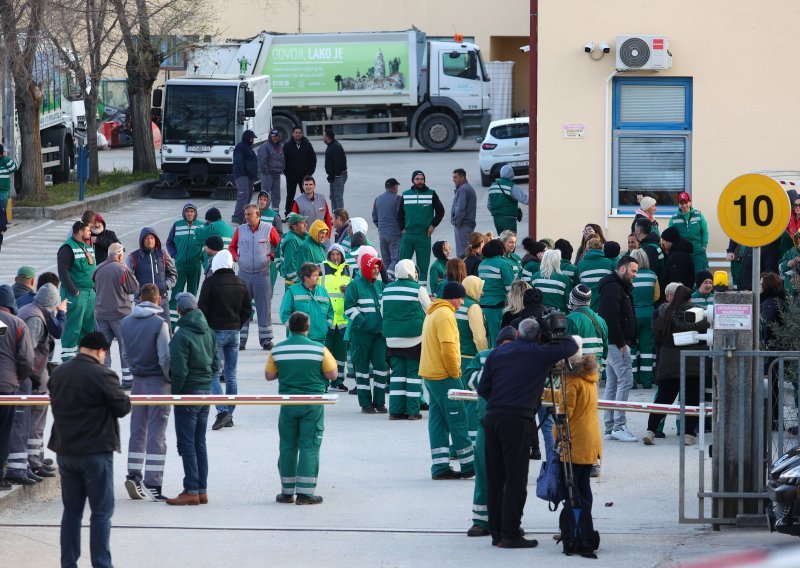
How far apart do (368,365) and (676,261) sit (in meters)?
4.30

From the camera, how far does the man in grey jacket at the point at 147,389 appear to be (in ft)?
37.7

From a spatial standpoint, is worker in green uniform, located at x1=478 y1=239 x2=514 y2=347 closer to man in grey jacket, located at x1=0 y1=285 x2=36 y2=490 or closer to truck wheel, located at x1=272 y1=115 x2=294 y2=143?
man in grey jacket, located at x1=0 y1=285 x2=36 y2=490

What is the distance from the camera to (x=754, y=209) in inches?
409

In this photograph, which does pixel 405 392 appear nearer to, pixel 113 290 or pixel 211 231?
pixel 113 290

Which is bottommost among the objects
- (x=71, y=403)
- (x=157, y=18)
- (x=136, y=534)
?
(x=136, y=534)

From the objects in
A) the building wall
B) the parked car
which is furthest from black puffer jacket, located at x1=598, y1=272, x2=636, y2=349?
the parked car

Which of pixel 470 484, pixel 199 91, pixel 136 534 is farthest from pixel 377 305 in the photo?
pixel 199 91

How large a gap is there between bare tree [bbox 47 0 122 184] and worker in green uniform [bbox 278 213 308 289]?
11865 mm

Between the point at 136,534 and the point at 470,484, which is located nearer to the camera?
the point at 136,534

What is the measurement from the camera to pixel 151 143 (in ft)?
116

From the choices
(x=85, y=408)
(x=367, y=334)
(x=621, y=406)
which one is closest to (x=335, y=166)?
(x=367, y=334)

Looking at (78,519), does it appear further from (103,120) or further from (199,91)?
(103,120)

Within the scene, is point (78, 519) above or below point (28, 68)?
below

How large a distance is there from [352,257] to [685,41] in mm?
7230
